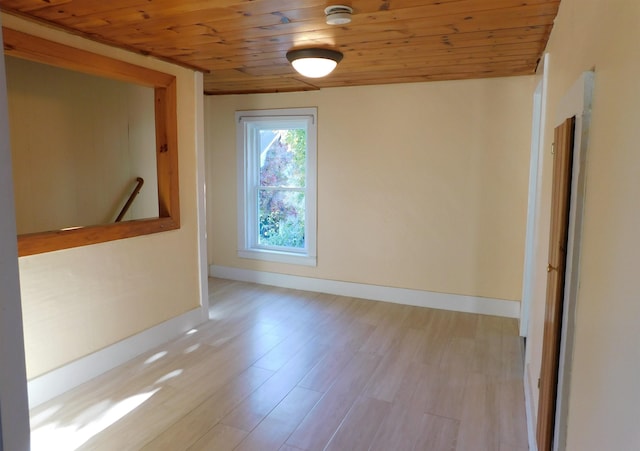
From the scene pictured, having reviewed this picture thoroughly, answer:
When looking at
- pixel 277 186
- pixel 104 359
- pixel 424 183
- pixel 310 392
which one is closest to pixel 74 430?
pixel 104 359

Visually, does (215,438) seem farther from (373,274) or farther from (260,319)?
(373,274)

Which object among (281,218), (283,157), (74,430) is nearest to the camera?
(74,430)

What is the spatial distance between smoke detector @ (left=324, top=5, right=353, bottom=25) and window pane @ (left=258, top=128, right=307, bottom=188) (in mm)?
2617

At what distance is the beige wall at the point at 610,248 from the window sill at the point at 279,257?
368 cm

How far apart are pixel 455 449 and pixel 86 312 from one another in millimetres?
2423

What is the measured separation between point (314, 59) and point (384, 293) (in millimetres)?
2563

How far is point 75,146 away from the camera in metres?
4.05

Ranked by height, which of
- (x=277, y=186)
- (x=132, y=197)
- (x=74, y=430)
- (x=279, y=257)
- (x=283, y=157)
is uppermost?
(x=283, y=157)

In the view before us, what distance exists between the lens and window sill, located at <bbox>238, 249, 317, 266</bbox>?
496cm

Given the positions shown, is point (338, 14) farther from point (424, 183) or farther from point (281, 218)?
point (281, 218)

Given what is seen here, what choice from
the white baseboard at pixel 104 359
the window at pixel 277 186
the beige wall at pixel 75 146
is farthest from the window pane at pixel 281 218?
the white baseboard at pixel 104 359

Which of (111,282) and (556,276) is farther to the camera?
(111,282)

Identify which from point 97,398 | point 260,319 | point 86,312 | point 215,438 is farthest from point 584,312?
point 260,319

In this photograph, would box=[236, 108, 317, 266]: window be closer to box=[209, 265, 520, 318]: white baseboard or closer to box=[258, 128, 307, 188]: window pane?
box=[258, 128, 307, 188]: window pane
